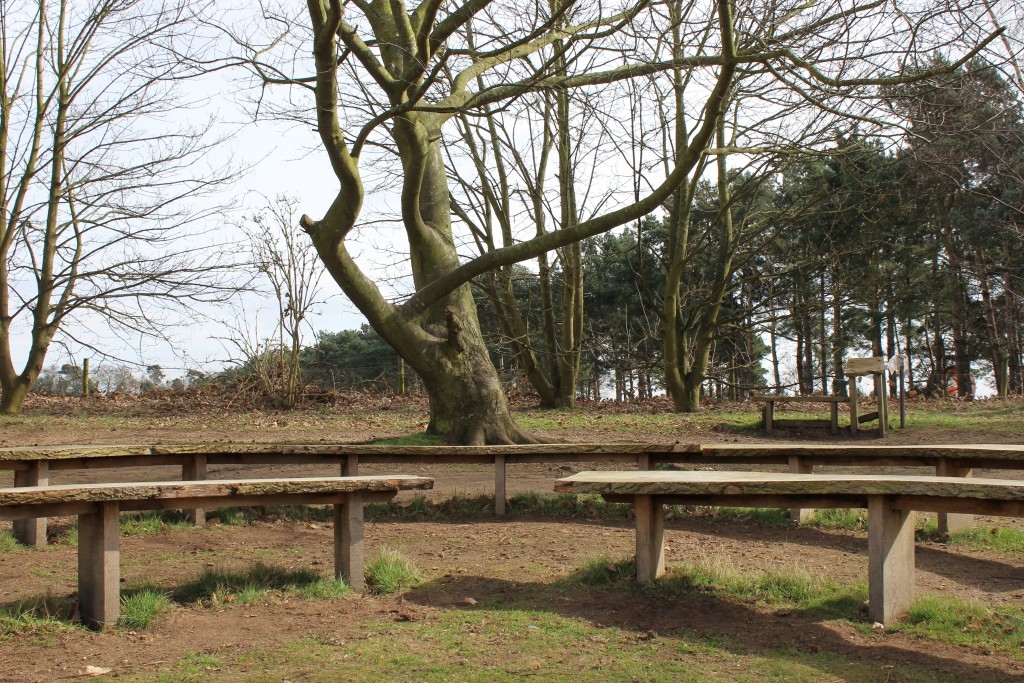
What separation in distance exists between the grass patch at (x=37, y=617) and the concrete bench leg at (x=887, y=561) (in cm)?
367

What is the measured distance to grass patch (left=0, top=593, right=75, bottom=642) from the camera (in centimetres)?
412

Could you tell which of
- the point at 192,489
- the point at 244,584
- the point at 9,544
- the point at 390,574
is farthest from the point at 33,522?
the point at 390,574

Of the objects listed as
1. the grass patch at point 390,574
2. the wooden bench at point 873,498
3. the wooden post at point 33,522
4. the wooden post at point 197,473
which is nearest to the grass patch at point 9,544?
the wooden post at point 33,522

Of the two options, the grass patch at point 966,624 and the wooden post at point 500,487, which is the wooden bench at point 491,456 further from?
the grass patch at point 966,624

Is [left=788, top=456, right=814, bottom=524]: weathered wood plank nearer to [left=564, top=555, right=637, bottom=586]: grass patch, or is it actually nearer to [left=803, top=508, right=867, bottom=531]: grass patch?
[left=803, top=508, right=867, bottom=531]: grass patch

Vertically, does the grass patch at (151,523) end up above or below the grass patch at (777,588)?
above

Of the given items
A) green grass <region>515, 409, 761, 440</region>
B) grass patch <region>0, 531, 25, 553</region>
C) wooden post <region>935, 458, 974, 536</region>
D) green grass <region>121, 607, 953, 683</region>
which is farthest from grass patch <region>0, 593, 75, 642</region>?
green grass <region>515, 409, 761, 440</region>

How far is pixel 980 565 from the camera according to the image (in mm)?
5664

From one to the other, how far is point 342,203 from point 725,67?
13.6 feet

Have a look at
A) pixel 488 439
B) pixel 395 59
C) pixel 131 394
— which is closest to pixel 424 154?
pixel 395 59

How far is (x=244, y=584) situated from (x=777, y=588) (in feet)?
9.24

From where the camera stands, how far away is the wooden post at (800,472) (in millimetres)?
6953

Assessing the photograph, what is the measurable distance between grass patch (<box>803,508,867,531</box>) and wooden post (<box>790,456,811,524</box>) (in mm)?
38

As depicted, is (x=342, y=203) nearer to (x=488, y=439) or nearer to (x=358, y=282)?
(x=358, y=282)
